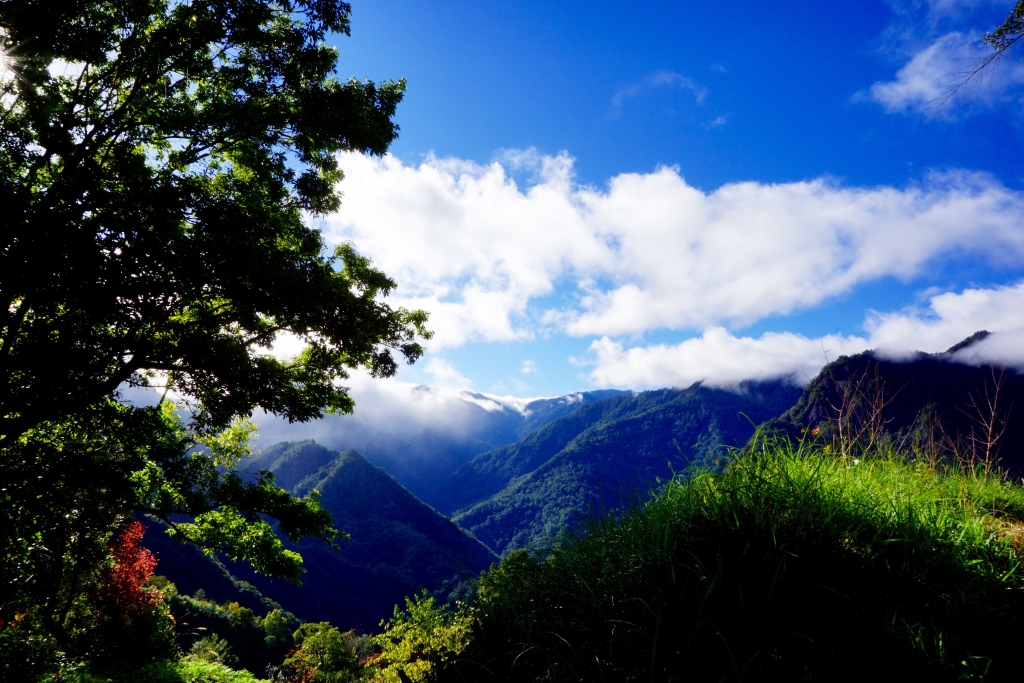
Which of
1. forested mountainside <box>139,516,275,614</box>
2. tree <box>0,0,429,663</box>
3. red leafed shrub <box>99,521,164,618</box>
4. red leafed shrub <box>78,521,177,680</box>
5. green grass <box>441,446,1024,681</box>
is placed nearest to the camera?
green grass <box>441,446,1024,681</box>

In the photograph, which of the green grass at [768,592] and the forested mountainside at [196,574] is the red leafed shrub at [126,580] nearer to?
the green grass at [768,592]

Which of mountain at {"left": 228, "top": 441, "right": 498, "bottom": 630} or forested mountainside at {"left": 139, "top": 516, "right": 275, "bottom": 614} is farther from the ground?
forested mountainside at {"left": 139, "top": 516, "right": 275, "bottom": 614}

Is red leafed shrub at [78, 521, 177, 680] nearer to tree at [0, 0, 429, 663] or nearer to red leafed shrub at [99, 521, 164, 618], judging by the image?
red leafed shrub at [99, 521, 164, 618]

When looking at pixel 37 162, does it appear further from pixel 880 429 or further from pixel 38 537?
pixel 880 429

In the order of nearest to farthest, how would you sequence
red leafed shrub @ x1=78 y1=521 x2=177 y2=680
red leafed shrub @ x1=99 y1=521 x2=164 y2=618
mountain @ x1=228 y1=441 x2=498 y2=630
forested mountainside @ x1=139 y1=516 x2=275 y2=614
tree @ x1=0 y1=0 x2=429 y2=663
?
tree @ x1=0 y1=0 x2=429 y2=663 < red leafed shrub @ x1=78 y1=521 x2=177 y2=680 < red leafed shrub @ x1=99 y1=521 x2=164 y2=618 < forested mountainside @ x1=139 y1=516 x2=275 y2=614 < mountain @ x1=228 y1=441 x2=498 y2=630

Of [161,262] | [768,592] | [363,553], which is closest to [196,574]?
[363,553]

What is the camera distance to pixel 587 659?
6.42ft

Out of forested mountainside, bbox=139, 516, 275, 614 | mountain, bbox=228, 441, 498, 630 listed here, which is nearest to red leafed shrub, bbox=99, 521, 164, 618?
mountain, bbox=228, 441, 498, 630

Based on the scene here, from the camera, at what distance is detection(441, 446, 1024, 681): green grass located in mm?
1728

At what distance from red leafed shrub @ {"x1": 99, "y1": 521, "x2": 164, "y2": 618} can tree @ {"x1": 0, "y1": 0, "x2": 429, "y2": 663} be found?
6.10 m

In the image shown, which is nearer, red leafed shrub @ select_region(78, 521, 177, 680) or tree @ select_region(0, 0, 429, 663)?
tree @ select_region(0, 0, 429, 663)

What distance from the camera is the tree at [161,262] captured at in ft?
17.8

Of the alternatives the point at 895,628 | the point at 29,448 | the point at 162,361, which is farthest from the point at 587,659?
the point at 29,448

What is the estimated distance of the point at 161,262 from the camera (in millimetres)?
5656
